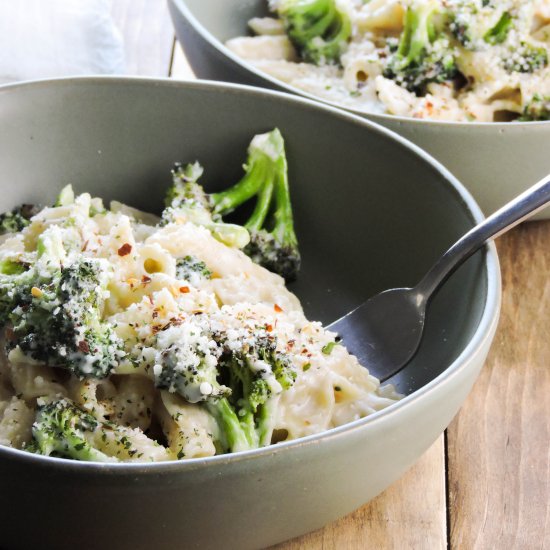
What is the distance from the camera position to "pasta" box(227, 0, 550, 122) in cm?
254

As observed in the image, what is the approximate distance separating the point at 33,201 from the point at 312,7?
1044 mm

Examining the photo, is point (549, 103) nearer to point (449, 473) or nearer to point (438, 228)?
point (438, 228)

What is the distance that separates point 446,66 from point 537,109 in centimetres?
26

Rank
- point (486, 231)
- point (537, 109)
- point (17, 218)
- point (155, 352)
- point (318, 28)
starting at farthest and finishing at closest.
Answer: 1. point (318, 28)
2. point (537, 109)
3. point (17, 218)
4. point (486, 231)
5. point (155, 352)

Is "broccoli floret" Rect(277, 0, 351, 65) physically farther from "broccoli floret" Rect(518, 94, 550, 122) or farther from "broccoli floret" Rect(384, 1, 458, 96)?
"broccoli floret" Rect(518, 94, 550, 122)

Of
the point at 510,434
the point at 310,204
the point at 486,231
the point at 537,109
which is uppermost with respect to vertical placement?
the point at 486,231

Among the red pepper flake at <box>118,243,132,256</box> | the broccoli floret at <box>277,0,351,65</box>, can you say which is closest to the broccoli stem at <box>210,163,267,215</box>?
the red pepper flake at <box>118,243,132,256</box>

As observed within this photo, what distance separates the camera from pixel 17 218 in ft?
7.11

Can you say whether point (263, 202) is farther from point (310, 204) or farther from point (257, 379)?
point (257, 379)

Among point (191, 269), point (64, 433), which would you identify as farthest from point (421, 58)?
point (64, 433)

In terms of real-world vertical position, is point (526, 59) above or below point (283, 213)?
above

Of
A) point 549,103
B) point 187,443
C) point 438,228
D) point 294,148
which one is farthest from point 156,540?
point 549,103

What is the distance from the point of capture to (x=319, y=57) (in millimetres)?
2756

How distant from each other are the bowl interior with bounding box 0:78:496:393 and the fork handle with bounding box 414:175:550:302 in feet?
0.54
